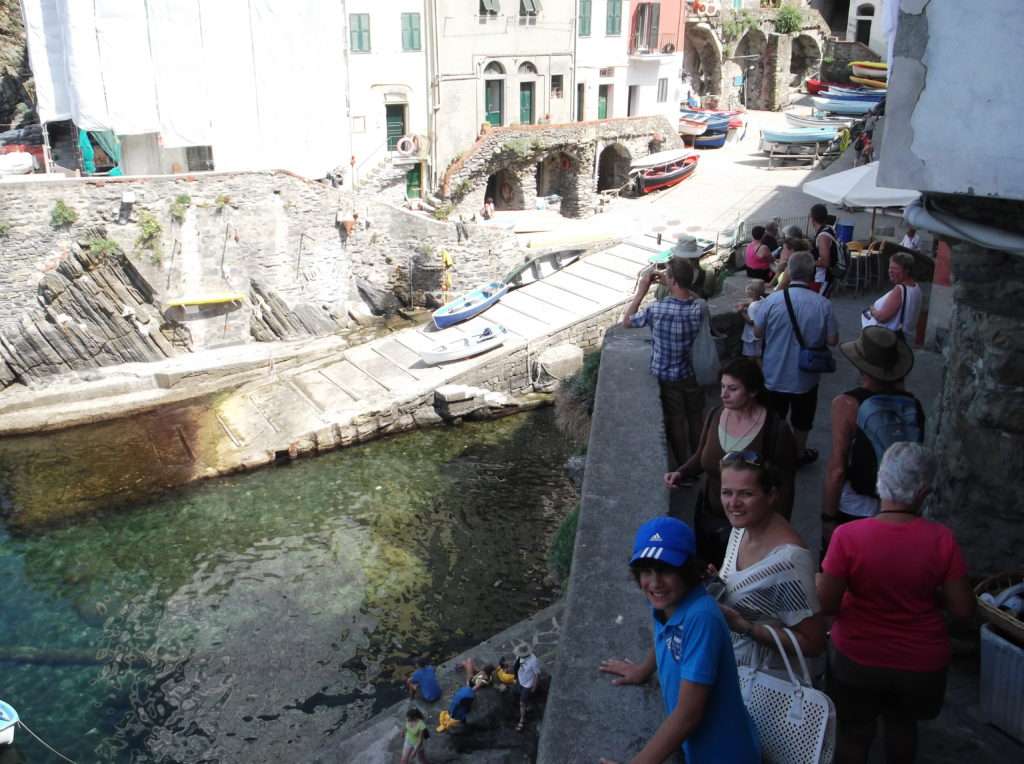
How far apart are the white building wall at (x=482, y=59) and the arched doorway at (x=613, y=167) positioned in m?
2.84

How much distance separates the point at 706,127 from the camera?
120ft

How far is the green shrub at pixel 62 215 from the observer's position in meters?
20.6

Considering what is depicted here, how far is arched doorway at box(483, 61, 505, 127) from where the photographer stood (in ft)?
95.7

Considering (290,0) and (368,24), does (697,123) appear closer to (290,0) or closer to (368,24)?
(368,24)

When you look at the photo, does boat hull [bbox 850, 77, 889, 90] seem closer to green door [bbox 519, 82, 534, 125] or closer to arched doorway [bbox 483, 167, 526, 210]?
green door [bbox 519, 82, 534, 125]

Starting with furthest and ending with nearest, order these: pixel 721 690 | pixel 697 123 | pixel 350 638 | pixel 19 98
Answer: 1. pixel 697 123
2. pixel 19 98
3. pixel 350 638
4. pixel 721 690

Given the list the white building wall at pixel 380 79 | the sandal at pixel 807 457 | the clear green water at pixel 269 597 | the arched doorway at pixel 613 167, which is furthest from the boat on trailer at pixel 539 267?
the sandal at pixel 807 457

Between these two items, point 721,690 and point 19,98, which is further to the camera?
→ point 19,98

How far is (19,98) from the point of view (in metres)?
27.9

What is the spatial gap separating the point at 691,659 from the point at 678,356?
12.7 feet

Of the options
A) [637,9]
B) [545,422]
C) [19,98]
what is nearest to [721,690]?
[545,422]

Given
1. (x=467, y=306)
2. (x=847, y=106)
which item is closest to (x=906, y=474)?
(x=467, y=306)

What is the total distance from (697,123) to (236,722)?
3148 centimetres

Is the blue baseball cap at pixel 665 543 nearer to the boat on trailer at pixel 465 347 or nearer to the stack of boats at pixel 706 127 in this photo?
the boat on trailer at pixel 465 347
